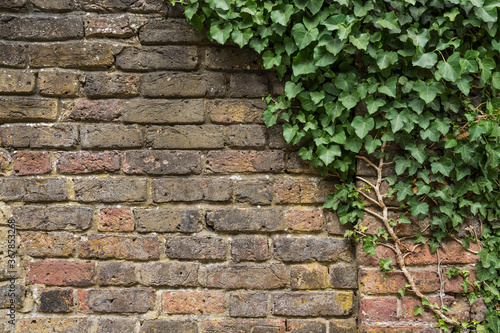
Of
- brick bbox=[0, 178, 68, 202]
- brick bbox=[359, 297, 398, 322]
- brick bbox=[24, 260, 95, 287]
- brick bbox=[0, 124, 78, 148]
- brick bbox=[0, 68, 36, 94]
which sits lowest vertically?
brick bbox=[359, 297, 398, 322]

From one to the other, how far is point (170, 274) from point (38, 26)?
117 centimetres

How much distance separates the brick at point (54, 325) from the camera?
1.40 m

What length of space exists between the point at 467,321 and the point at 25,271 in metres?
1.80

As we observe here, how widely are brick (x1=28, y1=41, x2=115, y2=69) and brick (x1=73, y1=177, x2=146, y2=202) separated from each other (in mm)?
484

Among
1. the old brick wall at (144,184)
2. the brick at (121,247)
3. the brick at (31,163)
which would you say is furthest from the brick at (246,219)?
the brick at (31,163)

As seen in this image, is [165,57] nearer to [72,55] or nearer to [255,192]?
[72,55]

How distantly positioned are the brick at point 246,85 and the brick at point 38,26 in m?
0.68

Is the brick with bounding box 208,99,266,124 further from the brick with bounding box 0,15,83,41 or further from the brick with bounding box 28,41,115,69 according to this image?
the brick with bounding box 0,15,83,41

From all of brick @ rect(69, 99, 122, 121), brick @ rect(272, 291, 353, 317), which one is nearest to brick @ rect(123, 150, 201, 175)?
brick @ rect(69, 99, 122, 121)

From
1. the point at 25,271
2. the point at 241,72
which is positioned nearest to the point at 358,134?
the point at 241,72

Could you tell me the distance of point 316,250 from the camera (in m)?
1.39

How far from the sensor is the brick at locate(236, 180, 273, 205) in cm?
140

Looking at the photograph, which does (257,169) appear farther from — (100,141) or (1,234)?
(1,234)

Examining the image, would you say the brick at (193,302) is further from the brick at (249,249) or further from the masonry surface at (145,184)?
the brick at (249,249)
